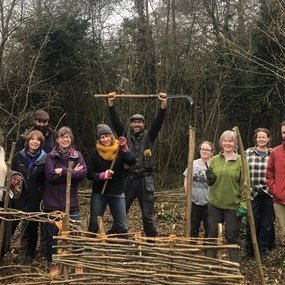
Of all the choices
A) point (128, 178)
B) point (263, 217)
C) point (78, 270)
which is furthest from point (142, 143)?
point (78, 270)

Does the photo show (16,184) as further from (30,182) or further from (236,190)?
(236,190)

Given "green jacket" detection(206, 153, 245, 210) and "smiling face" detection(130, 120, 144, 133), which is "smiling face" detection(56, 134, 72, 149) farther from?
"green jacket" detection(206, 153, 245, 210)

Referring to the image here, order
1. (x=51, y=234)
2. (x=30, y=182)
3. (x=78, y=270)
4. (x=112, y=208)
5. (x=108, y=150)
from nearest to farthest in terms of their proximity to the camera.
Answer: (x=78, y=270) → (x=51, y=234) → (x=30, y=182) → (x=108, y=150) → (x=112, y=208)

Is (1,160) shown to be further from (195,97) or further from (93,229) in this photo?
(195,97)

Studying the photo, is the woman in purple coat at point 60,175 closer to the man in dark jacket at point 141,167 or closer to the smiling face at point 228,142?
the man in dark jacket at point 141,167

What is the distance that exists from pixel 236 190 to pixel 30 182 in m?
2.01

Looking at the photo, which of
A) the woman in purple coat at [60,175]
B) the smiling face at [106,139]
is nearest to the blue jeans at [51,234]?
the woman in purple coat at [60,175]

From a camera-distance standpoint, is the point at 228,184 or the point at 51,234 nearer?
the point at 228,184

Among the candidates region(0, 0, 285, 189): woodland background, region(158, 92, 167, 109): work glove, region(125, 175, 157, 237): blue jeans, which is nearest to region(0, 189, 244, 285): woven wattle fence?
region(125, 175, 157, 237): blue jeans

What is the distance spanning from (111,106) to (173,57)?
772 centimetres

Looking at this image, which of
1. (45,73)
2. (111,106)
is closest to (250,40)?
(45,73)

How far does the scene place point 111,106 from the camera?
5.48m

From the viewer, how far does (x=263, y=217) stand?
5.69 metres

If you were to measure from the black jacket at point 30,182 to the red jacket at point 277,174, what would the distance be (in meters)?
2.31
